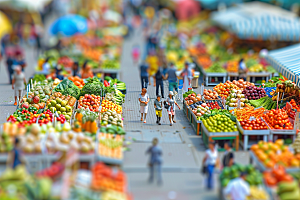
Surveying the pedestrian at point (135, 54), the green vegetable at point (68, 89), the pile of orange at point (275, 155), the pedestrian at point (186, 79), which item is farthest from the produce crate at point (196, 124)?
the pedestrian at point (135, 54)

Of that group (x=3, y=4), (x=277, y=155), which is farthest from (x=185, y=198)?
(x=3, y=4)

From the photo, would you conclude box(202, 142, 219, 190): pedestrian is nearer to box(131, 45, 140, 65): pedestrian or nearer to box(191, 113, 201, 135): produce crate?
box(191, 113, 201, 135): produce crate

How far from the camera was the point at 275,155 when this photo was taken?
10.9 metres

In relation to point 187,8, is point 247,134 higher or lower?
lower

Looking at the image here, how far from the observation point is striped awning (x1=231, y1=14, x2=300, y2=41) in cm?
2908

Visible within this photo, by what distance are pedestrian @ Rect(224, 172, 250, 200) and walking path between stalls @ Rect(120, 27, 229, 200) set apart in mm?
785

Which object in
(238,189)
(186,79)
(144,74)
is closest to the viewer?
(238,189)

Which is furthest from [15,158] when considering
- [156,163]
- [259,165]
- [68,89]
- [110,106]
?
[68,89]

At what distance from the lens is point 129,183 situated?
10594mm

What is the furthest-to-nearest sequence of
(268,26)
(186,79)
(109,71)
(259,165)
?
(268,26)
(109,71)
(186,79)
(259,165)

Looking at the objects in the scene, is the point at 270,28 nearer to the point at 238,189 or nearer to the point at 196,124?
the point at 196,124

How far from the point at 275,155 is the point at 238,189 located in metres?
2.18

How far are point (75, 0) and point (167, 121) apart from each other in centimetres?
5473

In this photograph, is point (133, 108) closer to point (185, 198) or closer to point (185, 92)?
point (185, 92)
